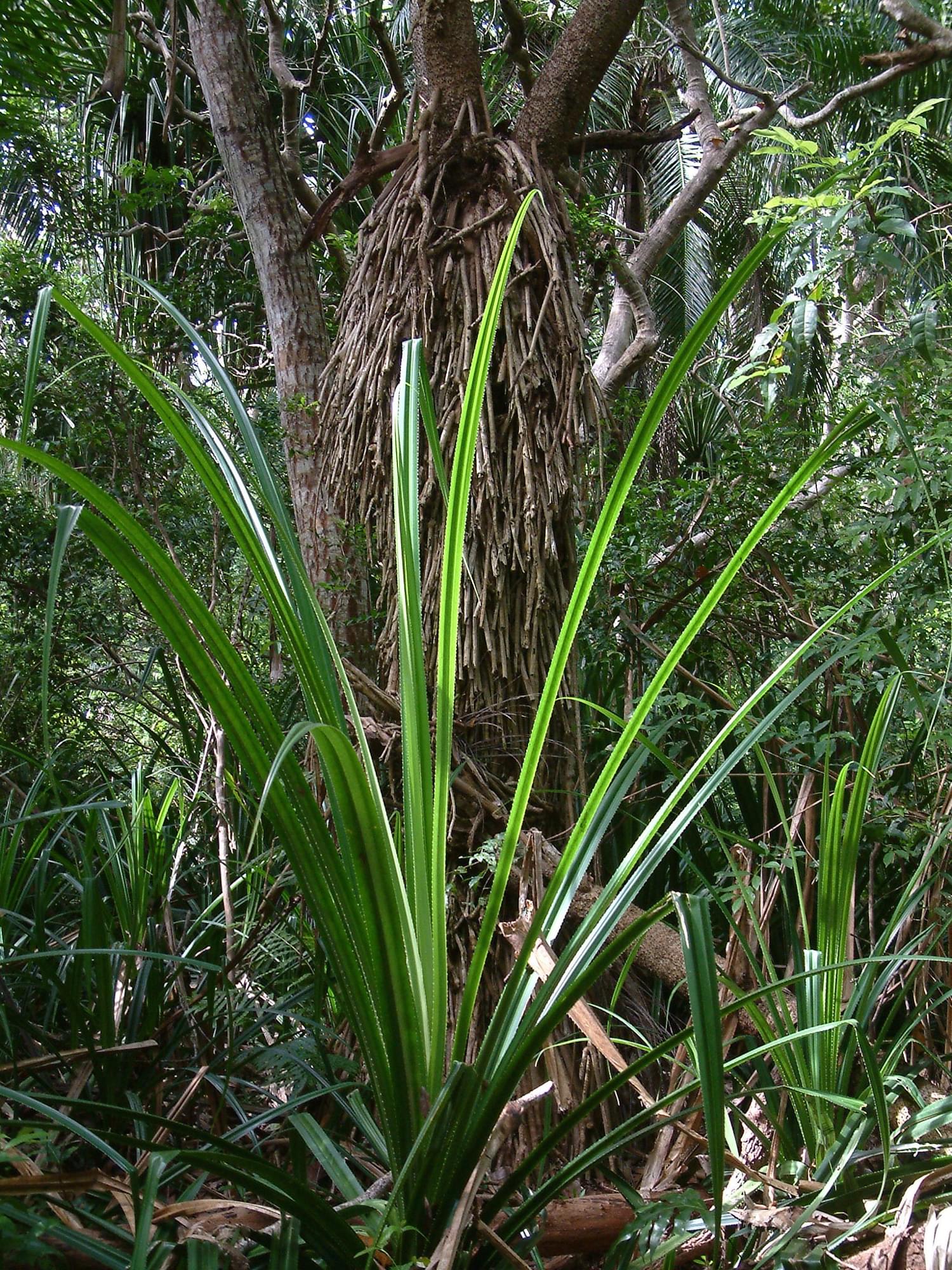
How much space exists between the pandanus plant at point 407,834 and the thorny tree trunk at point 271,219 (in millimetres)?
1184

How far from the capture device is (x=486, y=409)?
1.42 m

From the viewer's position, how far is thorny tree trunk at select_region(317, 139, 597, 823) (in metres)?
1.36

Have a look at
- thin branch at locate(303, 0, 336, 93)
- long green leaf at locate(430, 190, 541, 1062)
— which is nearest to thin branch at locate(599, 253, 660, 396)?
thin branch at locate(303, 0, 336, 93)

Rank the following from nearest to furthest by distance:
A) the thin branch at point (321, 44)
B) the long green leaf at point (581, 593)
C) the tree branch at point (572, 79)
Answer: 1. the long green leaf at point (581, 593)
2. the tree branch at point (572, 79)
3. the thin branch at point (321, 44)

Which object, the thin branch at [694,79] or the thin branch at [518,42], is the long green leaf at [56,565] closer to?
the thin branch at [518,42]

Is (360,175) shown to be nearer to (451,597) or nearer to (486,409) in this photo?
(486,409)

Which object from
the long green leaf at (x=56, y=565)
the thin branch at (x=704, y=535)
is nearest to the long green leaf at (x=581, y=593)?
the long green leaf at (x=56, y=565)

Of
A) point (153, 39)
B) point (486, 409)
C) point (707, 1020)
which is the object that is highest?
point (153, 39)

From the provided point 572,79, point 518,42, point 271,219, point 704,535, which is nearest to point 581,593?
point 572,79

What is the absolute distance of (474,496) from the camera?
1.36 m

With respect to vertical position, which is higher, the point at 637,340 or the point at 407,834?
the point at 637,340

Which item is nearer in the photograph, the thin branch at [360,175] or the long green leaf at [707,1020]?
the long green leaf at [707,1020]

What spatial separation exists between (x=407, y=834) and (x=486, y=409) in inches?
31.8

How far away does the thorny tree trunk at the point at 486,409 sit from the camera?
4.46 feet
